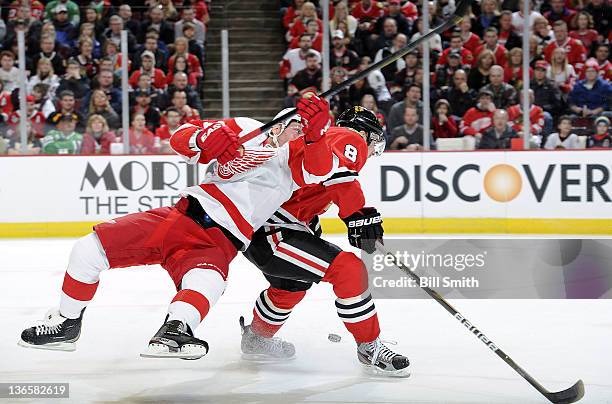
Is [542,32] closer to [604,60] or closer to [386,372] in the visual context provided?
[604,60]

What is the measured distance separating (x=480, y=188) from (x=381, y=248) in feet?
13.5

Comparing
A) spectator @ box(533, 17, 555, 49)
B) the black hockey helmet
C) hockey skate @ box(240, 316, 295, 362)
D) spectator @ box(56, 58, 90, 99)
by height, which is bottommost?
hockey skate @ box(240, 316, 295, 362)

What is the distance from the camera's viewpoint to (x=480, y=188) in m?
7.19

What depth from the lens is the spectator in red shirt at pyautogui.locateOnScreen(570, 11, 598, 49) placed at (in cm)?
738

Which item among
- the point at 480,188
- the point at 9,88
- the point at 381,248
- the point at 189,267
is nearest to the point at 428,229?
the point at 480,188

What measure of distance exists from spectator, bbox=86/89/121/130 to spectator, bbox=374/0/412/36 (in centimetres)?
232

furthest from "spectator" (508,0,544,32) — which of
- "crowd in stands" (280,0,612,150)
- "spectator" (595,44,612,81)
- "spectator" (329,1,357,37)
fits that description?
"spectator" (329,1,357,37)

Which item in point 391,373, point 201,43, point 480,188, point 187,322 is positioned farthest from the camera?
point 201,43

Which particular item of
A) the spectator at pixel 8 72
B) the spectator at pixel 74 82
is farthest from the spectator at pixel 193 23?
the spectator at pixel 8 72

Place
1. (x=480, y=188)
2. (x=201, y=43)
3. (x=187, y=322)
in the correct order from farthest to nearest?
(x=201, y=43), (x=480, y=188), (x=187, y=322)

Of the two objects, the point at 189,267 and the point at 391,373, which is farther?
the point at 391,373

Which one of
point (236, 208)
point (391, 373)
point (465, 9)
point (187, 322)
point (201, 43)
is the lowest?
point (391, 373)

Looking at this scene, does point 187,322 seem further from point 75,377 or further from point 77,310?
point 75,377

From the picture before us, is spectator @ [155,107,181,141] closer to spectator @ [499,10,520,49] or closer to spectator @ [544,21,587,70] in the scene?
spectator @ [499,10,520,49]
